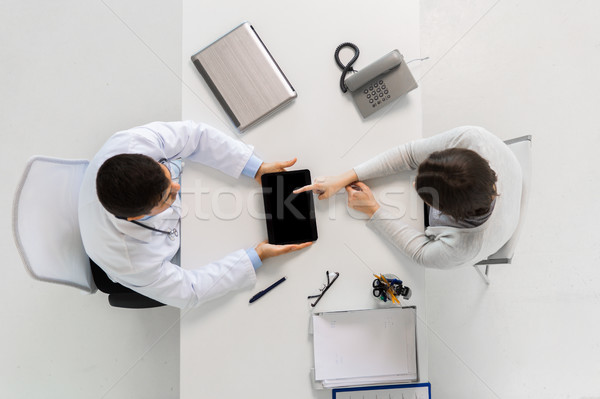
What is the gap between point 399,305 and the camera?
1.12m

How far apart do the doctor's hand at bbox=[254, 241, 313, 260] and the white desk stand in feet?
0.10

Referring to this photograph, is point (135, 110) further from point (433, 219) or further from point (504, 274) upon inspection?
point (504, 274)

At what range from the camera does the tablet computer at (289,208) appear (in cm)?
112

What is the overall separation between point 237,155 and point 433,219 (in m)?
0.67

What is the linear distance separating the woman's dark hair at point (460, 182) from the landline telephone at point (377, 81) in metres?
0.32

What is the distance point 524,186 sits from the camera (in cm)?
107

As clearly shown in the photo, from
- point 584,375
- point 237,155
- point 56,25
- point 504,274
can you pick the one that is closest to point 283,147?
point 237,155

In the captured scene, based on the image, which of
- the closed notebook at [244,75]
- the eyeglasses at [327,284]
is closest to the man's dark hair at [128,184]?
the closed notebook at [244,75]

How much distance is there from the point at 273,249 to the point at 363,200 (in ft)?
1.07

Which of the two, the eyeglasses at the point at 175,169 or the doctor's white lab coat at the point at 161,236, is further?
the eyeglasses at the point at 175,169

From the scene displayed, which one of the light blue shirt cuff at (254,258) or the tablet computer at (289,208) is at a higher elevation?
the tablet computer at (289,208)

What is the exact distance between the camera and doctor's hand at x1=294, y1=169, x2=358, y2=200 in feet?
3.66

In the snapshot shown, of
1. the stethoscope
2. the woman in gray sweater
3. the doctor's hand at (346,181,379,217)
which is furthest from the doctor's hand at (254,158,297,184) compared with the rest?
the stethoscope

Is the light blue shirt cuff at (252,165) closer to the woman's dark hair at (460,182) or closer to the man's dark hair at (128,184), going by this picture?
the man's dark hair at (128,184)
